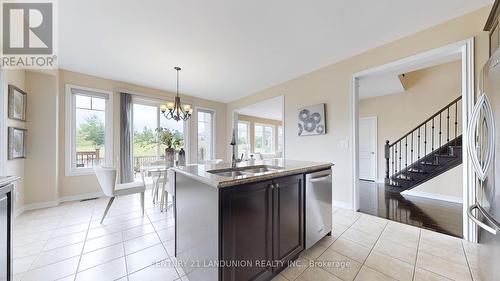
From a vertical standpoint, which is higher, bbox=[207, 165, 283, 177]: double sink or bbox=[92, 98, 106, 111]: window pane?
bbox=[92, 98, 106, 111]: window pane

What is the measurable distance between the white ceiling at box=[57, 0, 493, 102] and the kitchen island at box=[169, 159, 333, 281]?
1.82 meters

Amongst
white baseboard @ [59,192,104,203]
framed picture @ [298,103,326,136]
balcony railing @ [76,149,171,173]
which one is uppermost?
framed picture @ [298,103,326,136]

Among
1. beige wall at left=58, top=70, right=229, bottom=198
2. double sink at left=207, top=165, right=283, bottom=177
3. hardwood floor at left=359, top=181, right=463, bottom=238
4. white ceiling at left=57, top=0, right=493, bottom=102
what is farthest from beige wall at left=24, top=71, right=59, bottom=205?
hardwood floor at left=359, top=181, right=463, bottom=238

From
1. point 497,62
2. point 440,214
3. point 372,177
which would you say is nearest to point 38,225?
point 497,62

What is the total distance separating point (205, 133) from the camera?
614cm

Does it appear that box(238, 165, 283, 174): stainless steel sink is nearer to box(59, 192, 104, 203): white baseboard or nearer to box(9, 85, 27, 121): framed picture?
box(9, 85, 27, 121): framed picture

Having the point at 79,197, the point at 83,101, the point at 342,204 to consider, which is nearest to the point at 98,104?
the point at 83,101

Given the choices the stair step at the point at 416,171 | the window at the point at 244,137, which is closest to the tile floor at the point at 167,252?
the stair step at the point at 416,171

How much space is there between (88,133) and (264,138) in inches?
281

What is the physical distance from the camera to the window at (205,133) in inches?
234

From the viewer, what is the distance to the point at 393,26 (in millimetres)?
2434

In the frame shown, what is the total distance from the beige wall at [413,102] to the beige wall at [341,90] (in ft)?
8.34

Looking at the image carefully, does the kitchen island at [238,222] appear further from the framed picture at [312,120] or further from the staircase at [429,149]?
the staircase at [429,149]

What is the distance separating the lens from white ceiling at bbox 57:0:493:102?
2.06 metres
